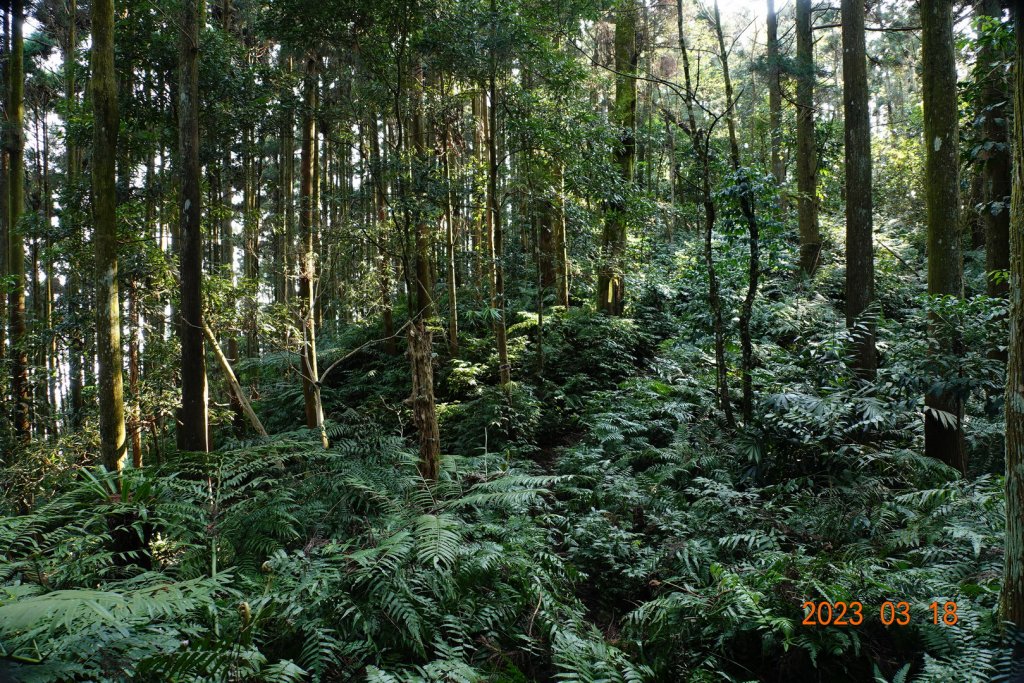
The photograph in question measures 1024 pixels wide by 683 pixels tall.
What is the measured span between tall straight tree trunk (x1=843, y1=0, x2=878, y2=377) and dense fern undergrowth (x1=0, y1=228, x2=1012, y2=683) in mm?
435

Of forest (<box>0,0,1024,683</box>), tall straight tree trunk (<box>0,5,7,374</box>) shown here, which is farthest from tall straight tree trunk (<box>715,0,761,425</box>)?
tall straight tree trunk (<box>0,5,7,374</box>)

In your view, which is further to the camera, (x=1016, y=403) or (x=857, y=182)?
(x=857, y=182)

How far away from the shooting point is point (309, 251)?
9430 mm

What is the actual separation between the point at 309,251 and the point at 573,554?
277 inches

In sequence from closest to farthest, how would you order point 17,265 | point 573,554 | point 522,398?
1. point 573,554
2. point 522,398
3. point 17,265

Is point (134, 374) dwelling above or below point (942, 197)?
below

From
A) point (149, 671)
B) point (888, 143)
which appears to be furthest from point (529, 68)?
point (888, 143)

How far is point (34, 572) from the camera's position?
3.00 metres

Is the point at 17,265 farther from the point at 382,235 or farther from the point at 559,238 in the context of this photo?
the point at 559,238

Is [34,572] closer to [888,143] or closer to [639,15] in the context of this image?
[639,15]

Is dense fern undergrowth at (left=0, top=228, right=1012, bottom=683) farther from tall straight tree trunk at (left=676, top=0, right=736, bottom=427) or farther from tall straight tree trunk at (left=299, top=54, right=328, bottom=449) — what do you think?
tall straight tree trunk at (left=299, top=54, right=328, bottom=449)

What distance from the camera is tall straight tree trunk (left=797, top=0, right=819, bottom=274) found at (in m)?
10.9
